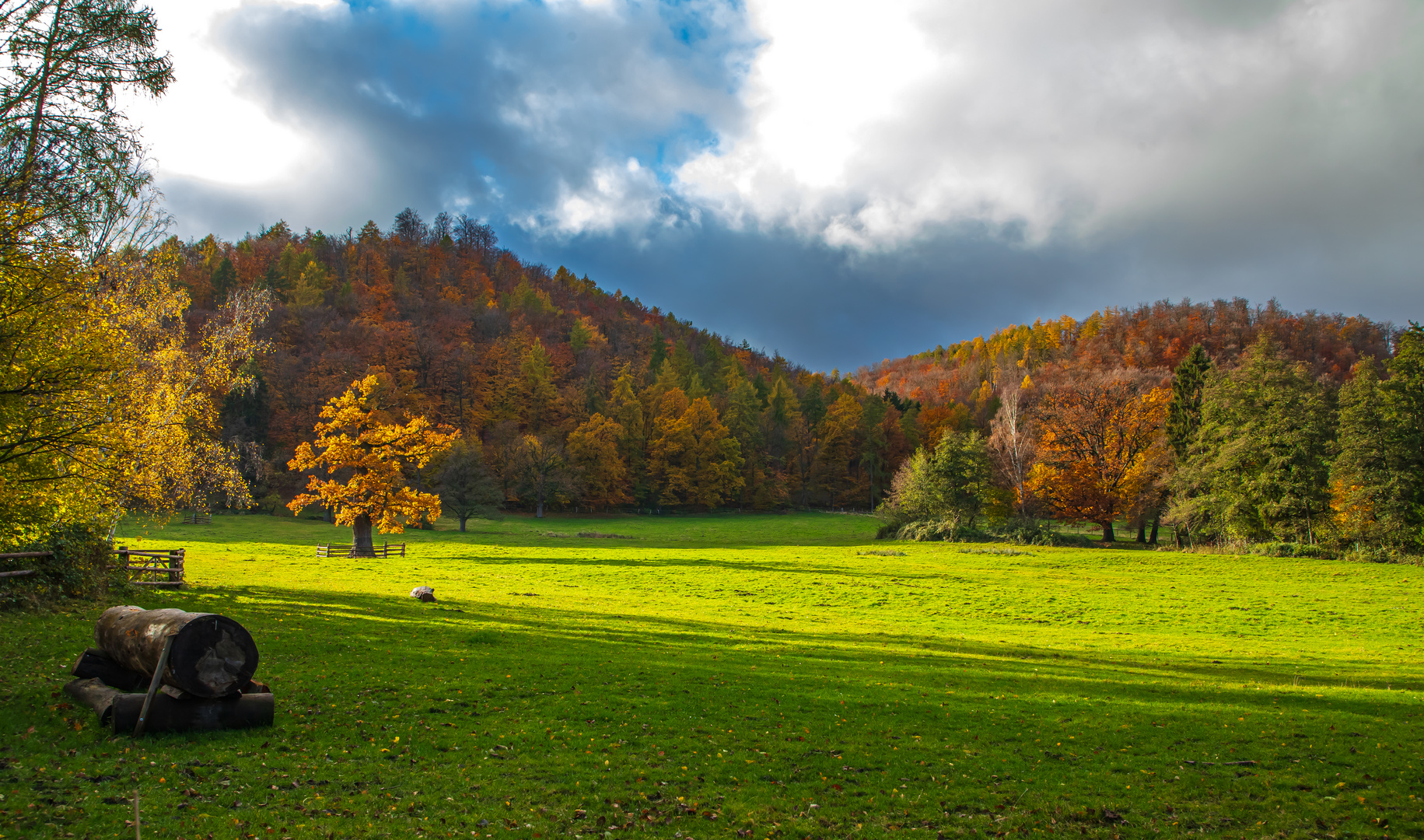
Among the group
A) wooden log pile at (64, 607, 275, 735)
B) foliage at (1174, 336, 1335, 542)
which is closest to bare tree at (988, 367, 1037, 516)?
foliage at (1174, 336, 1335, 542)

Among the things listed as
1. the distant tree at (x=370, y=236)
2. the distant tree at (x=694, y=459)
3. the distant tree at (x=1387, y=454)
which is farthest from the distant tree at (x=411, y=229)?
the distant tree at (x=1387, y=454)

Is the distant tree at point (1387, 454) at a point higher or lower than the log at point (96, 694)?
higher

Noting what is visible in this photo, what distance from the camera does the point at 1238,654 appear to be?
19.0m

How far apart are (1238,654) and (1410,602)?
55.7 ft

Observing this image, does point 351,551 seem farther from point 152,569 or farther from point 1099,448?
point 1099,448

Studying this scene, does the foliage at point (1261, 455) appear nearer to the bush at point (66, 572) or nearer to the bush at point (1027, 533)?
the bush at point (1027, 533)

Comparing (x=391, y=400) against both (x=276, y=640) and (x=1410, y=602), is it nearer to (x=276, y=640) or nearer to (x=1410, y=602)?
(x=276, y=640)

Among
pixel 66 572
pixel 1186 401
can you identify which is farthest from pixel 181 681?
pixel 1186 401

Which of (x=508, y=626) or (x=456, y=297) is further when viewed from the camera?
(x=456, y=297)

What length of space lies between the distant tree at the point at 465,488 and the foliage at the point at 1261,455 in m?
59.5

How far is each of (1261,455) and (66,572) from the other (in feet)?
205

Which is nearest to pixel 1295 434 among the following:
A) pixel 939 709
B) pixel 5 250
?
pixel 939 709

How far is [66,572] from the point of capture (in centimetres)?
1728

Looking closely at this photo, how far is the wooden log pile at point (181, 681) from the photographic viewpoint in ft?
27.1
